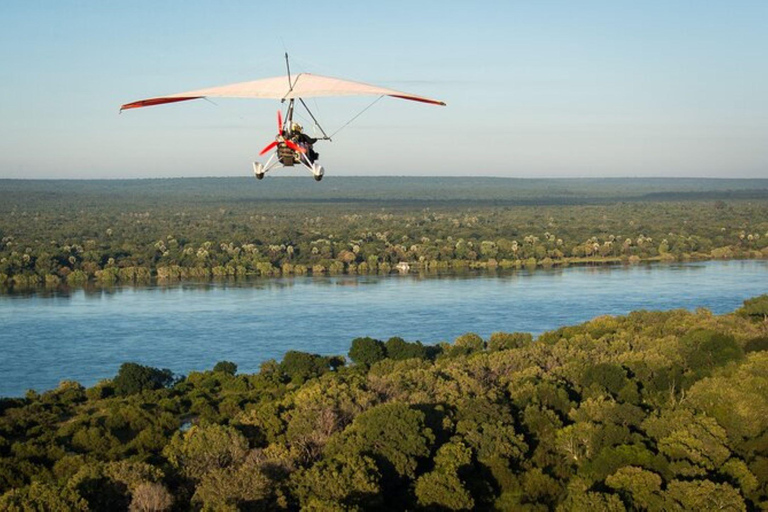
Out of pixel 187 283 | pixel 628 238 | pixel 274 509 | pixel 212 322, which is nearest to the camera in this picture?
pixel 274 509

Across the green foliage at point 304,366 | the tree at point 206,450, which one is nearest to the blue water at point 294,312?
the green foliage at point 304,366

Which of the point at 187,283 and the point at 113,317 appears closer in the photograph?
the point at 113,317

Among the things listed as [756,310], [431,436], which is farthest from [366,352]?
[756,310]

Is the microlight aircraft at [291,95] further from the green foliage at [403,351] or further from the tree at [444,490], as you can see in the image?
the green foliage at [403,351]

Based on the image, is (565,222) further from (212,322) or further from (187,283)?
(212,322)

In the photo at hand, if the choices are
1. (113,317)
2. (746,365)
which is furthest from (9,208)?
(746,365)

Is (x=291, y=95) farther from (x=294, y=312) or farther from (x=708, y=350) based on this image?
(x=294, y=312)
